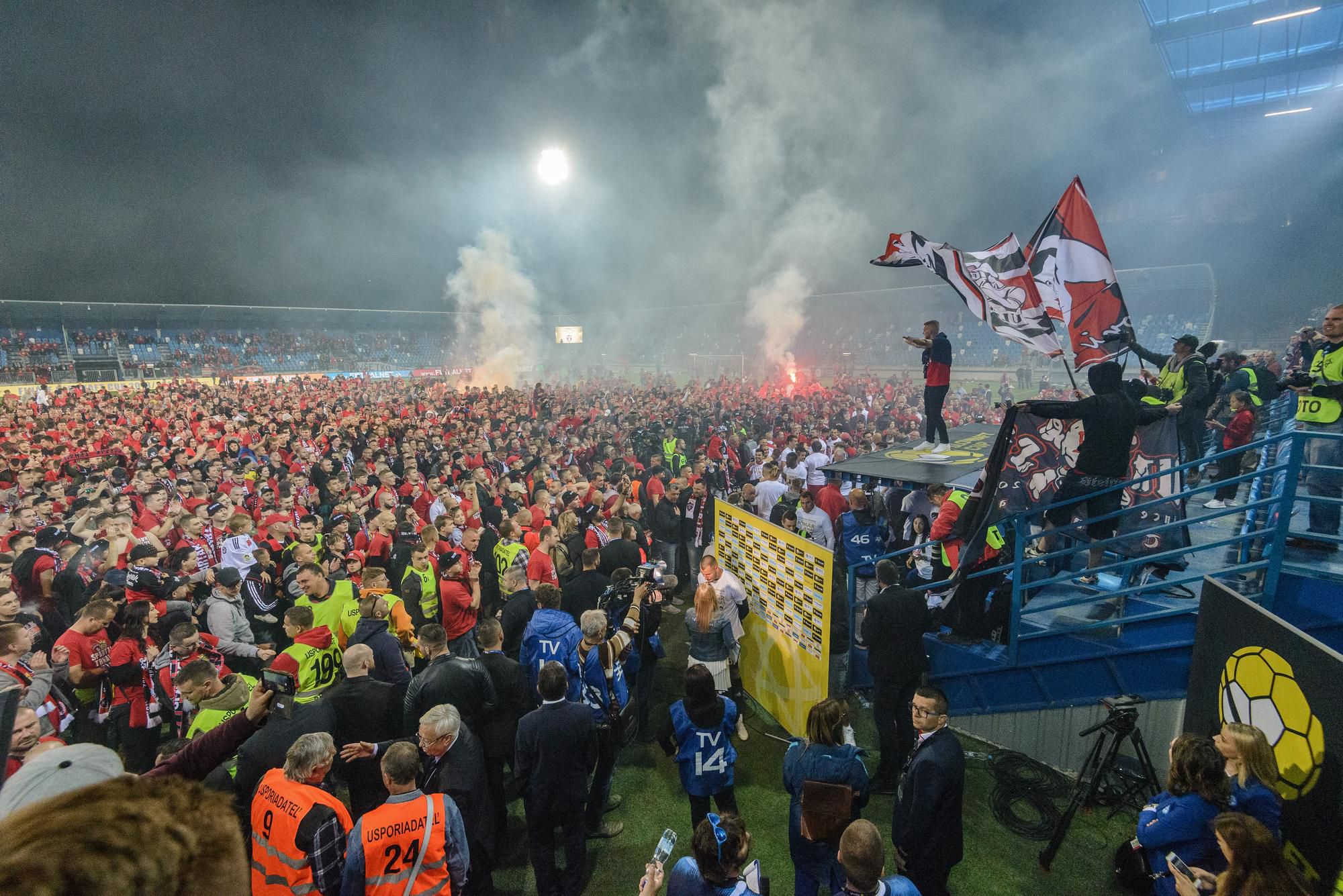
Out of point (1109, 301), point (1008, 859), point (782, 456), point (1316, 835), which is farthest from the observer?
point (782, 456)

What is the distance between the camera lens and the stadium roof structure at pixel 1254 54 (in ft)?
72.7

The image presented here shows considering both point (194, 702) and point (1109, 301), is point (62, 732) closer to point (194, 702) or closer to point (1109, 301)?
point (194, 702)

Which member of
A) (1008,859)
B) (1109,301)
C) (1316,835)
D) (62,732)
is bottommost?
(1008,859)

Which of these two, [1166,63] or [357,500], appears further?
[1166,63]

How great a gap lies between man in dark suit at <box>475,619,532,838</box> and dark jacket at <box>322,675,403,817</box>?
0.66 m

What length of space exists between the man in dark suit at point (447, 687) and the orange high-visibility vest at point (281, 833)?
0.97m

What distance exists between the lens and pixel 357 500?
350 inches

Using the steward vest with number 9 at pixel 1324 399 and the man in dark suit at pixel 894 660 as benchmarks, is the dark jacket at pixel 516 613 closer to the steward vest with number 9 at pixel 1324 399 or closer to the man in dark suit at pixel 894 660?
the man in dark suit at pixel 894 660

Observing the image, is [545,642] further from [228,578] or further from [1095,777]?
[1095,777]

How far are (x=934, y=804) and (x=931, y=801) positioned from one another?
0.02m

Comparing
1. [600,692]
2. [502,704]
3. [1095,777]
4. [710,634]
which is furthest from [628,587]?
[1095,777]

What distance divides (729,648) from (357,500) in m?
6.63

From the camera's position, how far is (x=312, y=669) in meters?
4.34

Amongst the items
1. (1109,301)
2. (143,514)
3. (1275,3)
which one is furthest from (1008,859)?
(1275,3)
